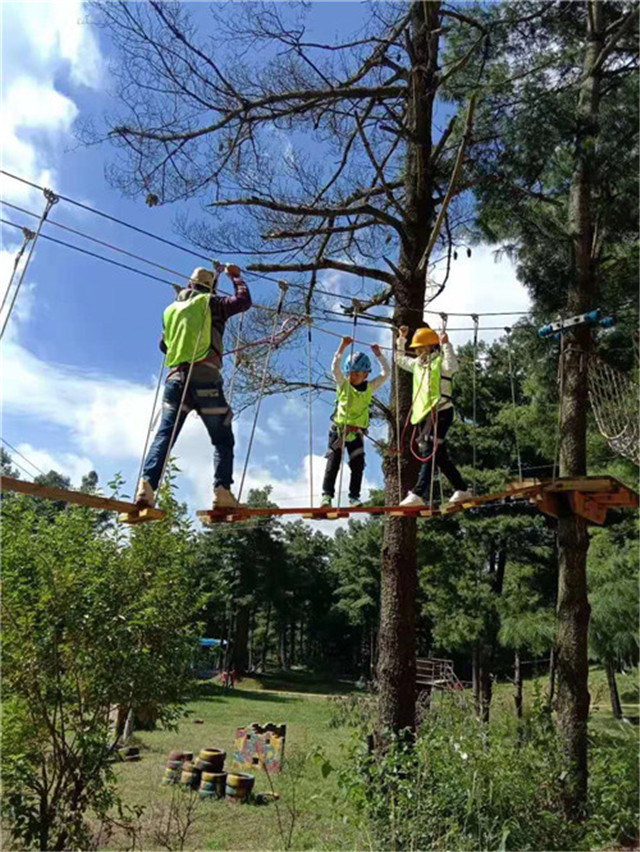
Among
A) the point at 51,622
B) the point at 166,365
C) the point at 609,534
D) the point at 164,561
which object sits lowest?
the point at 51,622


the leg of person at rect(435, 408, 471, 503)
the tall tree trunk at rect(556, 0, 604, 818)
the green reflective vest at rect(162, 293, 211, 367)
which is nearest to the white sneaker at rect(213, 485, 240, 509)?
the green reflective vest at rect(162, 293, 211, 367)

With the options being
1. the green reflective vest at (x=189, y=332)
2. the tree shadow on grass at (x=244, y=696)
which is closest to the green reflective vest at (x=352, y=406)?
the green reflective vest at (x=189, y=332)

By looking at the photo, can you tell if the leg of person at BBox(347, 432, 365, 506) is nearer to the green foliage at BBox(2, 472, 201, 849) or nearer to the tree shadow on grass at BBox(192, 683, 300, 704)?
the green foliage at BBox(2, 472, 201, 849)

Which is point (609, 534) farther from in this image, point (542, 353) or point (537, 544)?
point (537, 544)

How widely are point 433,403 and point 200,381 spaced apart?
1687 millimetres

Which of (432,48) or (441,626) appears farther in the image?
(441,626)

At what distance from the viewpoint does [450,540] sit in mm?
17969

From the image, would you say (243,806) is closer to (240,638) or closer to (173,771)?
(173,771)

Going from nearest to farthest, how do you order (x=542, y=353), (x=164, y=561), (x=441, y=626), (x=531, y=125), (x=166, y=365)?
(x=166, y=365) → (x=164, y=561) → (x=531, y=125) → (x=542, y=353) → (x=441, y=626)

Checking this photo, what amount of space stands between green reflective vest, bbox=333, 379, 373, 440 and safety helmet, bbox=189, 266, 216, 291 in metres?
1.35

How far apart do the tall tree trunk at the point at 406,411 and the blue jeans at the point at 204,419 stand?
1.95 m

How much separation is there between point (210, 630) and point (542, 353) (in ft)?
122

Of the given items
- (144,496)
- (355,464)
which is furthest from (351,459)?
(144,496)

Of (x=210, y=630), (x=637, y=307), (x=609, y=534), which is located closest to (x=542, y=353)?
(x=637, y=307)
